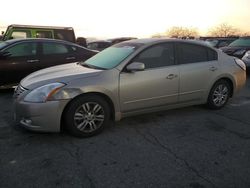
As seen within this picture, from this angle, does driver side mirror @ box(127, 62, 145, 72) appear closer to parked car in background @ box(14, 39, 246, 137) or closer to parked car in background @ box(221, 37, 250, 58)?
parked car in background @ box(14, 39, 246, 137)

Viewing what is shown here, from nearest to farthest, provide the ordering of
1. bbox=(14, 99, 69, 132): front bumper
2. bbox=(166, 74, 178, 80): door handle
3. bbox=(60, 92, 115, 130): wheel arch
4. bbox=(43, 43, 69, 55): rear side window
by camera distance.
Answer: bbox=(14, 99, 69, 132): front bumper < bbox=(60, 92, 115, 130): wheel arch < bbox=(166, 74, 178, 80): door handle < bbox=(43, 43, 69, 55): rear side window

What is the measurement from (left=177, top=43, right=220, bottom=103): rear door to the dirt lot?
51 cm

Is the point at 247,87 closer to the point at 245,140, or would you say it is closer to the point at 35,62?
the point at 245,140

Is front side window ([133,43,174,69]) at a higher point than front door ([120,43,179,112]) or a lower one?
higher

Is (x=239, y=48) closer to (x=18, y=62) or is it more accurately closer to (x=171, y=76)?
(x=171, y=76)

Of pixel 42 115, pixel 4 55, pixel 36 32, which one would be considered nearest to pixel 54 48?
pixel 4 55

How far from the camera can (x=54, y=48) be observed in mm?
6781

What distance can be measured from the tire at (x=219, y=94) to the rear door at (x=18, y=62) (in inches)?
173

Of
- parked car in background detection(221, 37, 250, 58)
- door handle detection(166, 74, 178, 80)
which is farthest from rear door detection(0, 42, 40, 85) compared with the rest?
parked car in background detection(221, 37, 250, 58)

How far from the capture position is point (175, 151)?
3.32 m

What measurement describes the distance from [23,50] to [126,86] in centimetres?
377

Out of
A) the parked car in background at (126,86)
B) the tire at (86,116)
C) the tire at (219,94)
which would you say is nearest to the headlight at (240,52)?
the parked car in background at (126,86)

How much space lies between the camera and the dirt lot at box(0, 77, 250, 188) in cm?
266

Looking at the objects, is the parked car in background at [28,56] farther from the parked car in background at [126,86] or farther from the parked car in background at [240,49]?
the parked car in background at [240,49]
